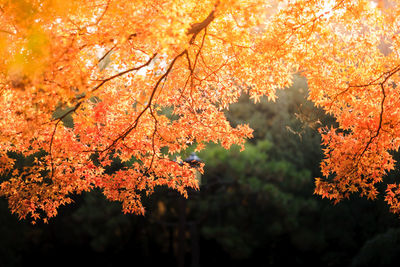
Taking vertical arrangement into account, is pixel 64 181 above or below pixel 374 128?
below

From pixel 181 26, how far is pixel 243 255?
7.56m

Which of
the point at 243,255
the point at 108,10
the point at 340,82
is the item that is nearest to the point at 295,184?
the point at 243,255

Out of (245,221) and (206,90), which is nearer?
(206,90)

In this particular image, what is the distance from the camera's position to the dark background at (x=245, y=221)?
8953 millimetres

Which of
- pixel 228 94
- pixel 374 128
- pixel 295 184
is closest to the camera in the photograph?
pixel 374 128

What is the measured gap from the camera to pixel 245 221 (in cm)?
940

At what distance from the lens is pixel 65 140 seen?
4488 mm

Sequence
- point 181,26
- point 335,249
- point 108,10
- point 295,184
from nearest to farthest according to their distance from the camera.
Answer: point 181,26 → point 108,10 → point 295,184 → point 335,249

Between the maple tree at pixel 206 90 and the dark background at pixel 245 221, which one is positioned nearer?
the maple tree at pixel 206 90

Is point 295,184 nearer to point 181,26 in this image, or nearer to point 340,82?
point 340,82

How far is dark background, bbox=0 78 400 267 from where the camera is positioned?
29.4 ft

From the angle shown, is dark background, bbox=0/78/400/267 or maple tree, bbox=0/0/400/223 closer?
maple tree, bbox=0/0/400/223

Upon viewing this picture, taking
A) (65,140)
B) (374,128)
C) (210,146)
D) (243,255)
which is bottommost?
(243,255)

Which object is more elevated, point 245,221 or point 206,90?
point 206,90
